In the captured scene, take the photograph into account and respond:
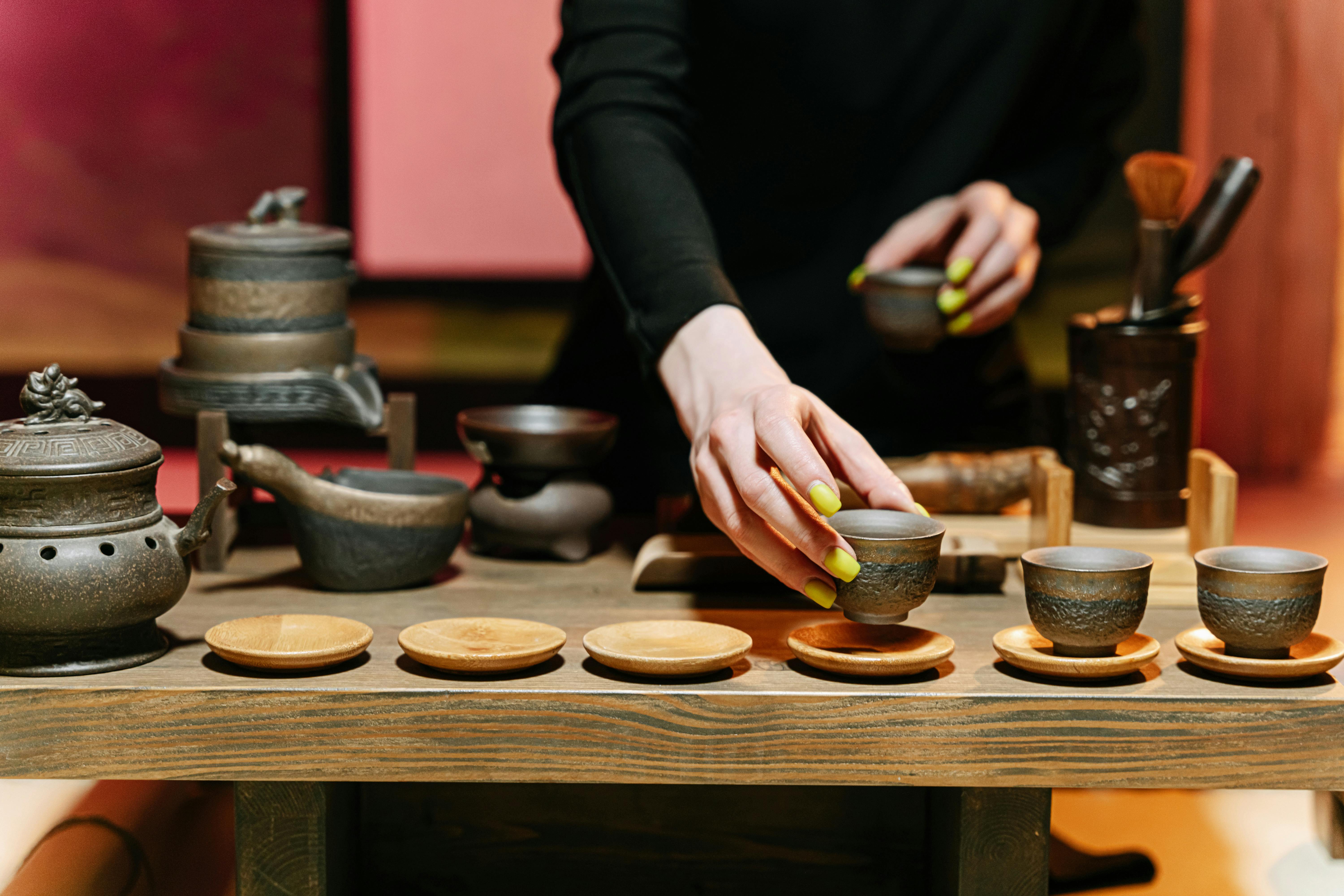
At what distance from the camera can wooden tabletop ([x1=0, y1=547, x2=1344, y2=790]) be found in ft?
4.06

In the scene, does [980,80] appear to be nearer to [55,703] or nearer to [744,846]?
[744,846]

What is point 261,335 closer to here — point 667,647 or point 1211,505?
point 667,647

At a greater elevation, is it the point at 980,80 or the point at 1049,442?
the point at 980,80

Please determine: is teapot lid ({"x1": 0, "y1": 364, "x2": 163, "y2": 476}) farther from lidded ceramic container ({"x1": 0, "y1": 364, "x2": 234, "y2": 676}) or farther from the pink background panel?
the pink background panel

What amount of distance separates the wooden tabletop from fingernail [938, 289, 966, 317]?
24.0 inches

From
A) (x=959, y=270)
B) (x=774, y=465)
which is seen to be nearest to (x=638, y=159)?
(x=959, y=270)

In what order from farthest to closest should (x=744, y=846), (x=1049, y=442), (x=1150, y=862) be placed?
(x=1049, y=442) < (x=1150, y=862) < (x=744, y=846)

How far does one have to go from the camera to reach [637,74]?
5.90 ft

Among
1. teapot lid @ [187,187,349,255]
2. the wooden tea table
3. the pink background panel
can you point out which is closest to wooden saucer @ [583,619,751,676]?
the wooden tea table

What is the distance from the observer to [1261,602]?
126 centimetres

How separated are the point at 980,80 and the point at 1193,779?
1362 millimetres

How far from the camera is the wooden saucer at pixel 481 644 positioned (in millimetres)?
1267

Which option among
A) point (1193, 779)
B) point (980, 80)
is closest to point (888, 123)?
point (980, 80)

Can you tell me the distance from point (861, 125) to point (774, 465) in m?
1.10
